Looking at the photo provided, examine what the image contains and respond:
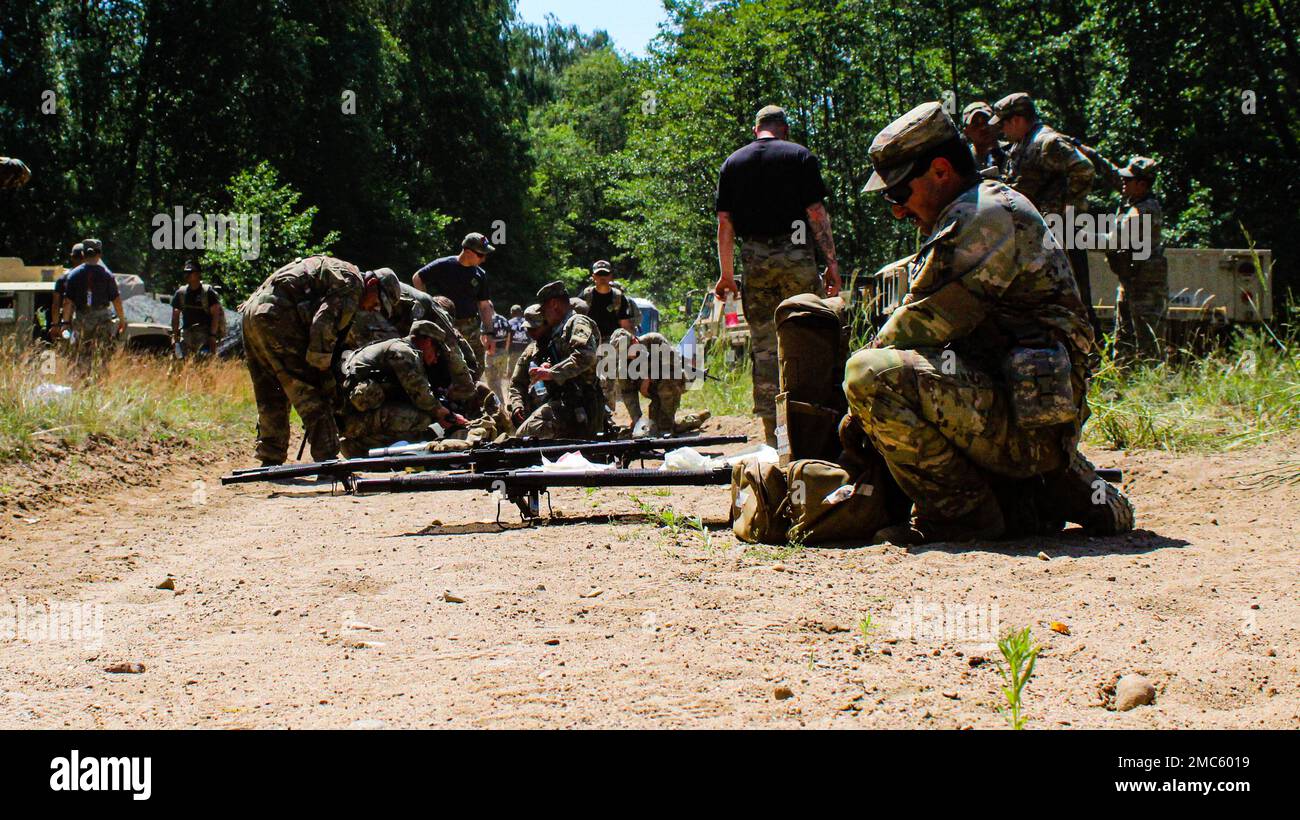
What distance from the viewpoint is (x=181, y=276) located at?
27.0 m

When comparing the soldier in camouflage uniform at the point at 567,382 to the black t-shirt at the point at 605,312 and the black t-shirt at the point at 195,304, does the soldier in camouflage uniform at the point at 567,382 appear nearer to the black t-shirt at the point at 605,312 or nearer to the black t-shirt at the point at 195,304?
the black t-shirt at the point at 605,312

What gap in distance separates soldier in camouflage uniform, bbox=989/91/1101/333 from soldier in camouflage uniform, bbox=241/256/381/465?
189 inches

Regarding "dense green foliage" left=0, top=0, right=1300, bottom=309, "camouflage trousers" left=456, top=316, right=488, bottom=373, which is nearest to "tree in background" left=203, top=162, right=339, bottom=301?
"dense green foliage" left=0, top=0, right=1300, bottom=309

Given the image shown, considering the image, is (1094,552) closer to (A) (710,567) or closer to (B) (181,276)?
(A) (710,567)

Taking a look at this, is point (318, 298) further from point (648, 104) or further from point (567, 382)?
point (648, 104)

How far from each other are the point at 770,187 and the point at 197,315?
998cm

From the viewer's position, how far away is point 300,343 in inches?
348

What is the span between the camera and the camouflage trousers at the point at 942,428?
4227mm

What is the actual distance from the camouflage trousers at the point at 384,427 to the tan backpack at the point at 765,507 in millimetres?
4468

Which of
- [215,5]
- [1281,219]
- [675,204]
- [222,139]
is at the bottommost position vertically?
[1281,219]

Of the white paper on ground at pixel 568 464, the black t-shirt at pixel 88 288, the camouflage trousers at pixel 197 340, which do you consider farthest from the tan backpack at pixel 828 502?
A: the camouflage trousers at pixel 197 340
